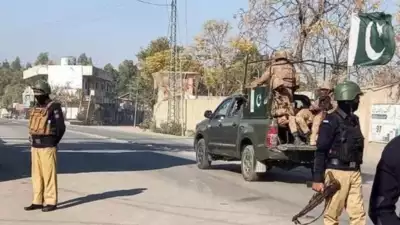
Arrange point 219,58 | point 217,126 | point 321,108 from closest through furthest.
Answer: point 321,108
point 217,126
point 219,58

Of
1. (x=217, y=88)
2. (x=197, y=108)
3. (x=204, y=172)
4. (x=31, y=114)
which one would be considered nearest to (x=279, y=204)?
(x=31, y=114)

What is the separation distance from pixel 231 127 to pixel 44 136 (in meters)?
6.36

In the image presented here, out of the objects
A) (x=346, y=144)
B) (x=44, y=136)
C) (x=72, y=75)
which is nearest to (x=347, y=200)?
(x=346, y=144)

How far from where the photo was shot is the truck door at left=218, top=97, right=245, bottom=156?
585 inches

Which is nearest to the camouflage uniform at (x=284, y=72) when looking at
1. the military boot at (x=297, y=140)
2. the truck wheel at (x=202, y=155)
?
the military boot at (x=297, y=140)

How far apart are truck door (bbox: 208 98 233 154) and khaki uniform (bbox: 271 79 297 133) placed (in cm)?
250

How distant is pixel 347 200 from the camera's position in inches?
263

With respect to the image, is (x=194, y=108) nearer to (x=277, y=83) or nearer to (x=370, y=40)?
(x=370, y=40)

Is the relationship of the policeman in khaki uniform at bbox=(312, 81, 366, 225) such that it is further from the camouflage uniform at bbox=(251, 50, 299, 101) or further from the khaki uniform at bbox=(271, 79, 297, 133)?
the camouflage uniform at bbox=(251, 50, 299, 101)

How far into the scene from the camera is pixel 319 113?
12883 millimetres

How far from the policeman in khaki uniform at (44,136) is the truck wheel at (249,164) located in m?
5.30

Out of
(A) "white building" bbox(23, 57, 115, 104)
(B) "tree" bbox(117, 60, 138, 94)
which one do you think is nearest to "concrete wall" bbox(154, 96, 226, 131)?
(A) "white building" bbox(23, 57, 115, 104)

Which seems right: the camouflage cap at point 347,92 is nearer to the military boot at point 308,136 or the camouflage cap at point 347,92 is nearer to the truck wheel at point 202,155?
the military boot at point 308,136

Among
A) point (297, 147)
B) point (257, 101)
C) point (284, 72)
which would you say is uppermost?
point (284, 72)
